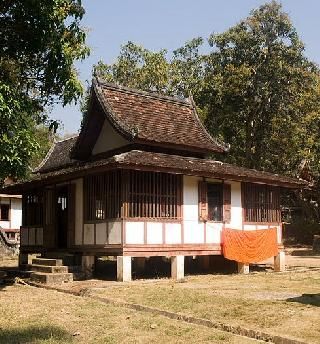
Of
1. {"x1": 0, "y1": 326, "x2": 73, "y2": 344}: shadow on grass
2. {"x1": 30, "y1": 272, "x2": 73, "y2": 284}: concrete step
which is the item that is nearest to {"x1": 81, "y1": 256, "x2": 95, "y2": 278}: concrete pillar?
{"x1": 30, "y1": 272, "x2": 73, "y2": 284}: concrete step

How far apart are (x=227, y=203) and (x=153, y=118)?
445 cm

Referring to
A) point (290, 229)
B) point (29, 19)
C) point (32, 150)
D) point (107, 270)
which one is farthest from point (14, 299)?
point (290, 229)

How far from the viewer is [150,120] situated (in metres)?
20.6

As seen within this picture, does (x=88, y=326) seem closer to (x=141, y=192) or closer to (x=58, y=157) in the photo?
(x=141, y=192)

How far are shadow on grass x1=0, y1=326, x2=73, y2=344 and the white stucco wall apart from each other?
10994 mm

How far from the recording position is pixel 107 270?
21000 millimetres

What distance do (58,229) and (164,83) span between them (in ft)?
70.5

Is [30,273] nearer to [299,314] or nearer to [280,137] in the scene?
[299,314]

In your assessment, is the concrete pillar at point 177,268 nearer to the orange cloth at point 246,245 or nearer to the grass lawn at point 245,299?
the grass lawn at point 245,299

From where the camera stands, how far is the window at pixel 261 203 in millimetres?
20444

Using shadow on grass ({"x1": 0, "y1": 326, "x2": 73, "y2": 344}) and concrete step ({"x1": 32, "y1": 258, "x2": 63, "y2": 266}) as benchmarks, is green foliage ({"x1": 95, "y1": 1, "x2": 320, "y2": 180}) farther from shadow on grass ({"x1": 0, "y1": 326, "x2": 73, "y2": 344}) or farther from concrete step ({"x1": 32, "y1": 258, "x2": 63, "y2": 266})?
shadow on grass ({"x1": 0, "y1": 326, "x2": 73, "y2": 344})

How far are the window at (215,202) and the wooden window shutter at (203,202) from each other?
0.31 metres

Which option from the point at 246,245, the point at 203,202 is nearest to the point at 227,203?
the point at 203,202

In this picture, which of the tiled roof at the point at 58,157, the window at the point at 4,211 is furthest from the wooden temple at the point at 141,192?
the window at the point at 4,211
